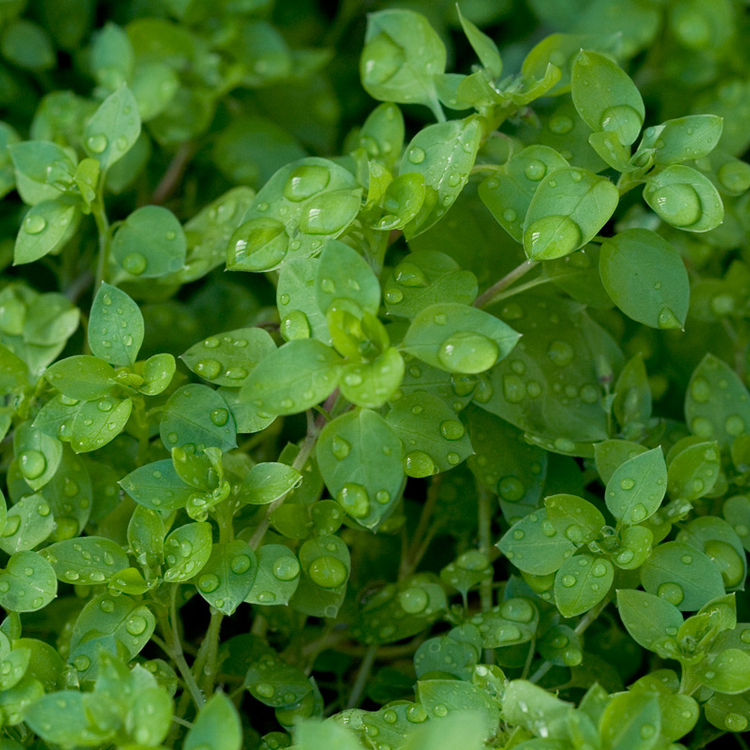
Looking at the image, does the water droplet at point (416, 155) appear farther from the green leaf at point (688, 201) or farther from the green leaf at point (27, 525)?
the green leaf at point (27, 525)

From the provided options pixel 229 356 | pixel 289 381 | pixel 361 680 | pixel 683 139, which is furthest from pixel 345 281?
pixel 361 680

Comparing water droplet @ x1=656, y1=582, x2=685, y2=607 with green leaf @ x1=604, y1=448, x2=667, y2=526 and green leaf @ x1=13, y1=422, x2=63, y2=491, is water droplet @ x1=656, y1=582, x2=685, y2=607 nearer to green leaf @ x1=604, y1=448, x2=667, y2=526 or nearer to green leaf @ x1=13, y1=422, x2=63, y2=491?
green leaf @ x1=604, y1=448, x2=667, y2=526

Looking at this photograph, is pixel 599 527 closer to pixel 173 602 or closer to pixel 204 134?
pixel 173 602

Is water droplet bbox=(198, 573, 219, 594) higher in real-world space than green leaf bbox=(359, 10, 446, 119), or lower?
lower

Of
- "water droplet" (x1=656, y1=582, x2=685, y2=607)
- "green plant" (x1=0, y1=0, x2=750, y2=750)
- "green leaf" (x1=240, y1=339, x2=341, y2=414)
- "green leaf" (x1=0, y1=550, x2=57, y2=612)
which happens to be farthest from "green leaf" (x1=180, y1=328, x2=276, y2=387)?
"water droplet" (x1=656, y1=582, x2=685, y2=607)

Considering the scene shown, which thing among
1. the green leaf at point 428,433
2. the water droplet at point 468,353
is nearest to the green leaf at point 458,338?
the water droplet at point 468,353
